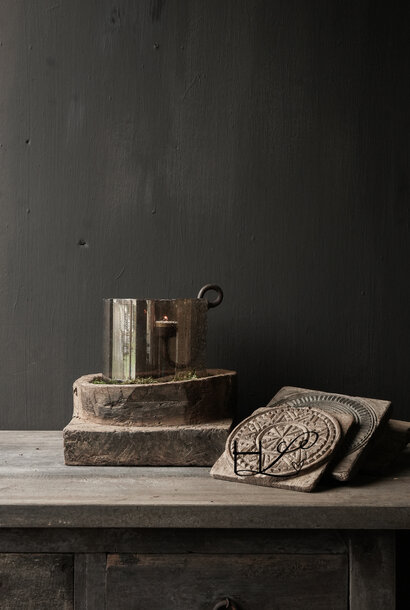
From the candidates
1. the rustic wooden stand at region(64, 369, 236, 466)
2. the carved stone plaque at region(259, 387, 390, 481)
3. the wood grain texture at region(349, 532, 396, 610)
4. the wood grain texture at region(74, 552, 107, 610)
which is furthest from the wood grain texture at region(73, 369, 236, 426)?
the wood grain texture at region(349, 532, 396, 610)

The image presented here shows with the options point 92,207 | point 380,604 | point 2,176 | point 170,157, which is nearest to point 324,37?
point 170,157

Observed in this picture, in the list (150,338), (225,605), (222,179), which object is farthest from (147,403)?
(222,179)

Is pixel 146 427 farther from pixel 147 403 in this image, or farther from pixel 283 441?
pixel 283 441

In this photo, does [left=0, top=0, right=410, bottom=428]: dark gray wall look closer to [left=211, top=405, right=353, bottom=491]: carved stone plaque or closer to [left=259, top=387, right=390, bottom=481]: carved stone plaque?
[left=259, top=387, right=390, bottom=481]: carved stone plaque

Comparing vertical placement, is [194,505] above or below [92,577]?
above

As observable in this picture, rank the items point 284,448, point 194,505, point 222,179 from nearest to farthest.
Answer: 1. point 194,505
2. point 284,448
3. point 222,179

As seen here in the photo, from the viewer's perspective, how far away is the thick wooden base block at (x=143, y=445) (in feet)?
3.43

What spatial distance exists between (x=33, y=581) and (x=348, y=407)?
59 cm

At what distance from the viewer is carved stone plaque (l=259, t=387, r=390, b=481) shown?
3.15 feet

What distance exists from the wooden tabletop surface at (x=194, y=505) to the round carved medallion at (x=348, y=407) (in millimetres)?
72

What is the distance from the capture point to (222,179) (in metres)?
1.37

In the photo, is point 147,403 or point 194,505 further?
point 147,403

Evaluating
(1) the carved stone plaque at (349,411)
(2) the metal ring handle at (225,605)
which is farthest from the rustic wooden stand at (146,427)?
(2) the metal ring handle at (225,605)

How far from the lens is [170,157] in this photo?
1366 millimetres
